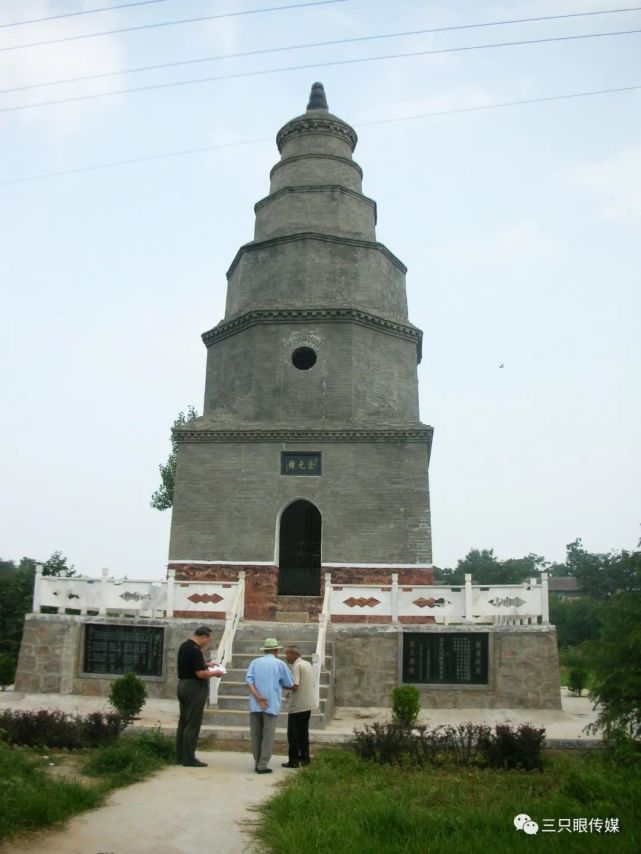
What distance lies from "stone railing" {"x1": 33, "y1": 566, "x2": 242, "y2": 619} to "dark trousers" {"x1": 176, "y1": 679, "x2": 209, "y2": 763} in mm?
5136

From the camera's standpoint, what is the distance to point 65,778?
288 inches

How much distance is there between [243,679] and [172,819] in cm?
598

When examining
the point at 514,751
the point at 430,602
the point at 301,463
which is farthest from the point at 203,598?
the point at 514,751

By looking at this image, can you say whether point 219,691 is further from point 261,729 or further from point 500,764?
point 500,764

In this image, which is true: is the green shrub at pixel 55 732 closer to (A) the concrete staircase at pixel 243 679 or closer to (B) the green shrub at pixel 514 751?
(A) the concrete staircase at pixel 243 679

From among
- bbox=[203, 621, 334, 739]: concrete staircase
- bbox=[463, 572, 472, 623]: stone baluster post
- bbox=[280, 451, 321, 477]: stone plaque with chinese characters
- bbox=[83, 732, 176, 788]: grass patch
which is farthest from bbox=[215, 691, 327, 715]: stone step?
bbox=[280, 451, 321, 477]: stone plaque with chinese characters

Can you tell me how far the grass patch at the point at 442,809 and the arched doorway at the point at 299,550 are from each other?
888 cm

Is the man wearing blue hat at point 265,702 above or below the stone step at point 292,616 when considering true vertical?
below

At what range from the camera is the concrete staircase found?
11234mm

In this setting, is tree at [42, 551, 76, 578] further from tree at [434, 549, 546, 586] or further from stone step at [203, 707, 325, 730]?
tree at [434, 549, 546, 586]

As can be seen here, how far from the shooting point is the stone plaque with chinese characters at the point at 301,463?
17.1 metres

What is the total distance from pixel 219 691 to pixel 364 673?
2.58 metres

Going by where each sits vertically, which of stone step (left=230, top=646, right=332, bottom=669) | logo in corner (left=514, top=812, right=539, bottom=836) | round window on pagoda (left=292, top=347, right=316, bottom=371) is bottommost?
logo in corner (left=514, top=812, right=539, bottom=836)

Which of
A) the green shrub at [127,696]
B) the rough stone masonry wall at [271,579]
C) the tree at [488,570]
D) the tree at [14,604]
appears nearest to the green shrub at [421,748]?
the green shrub at [127,696]
